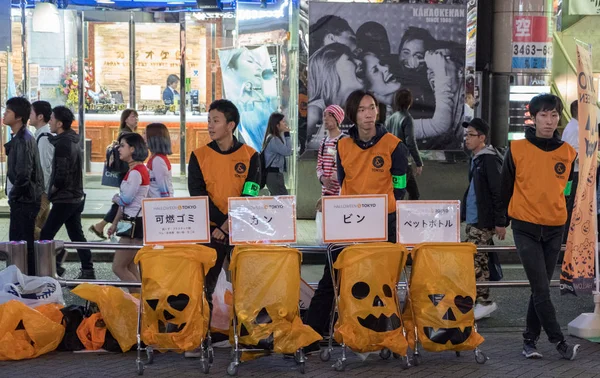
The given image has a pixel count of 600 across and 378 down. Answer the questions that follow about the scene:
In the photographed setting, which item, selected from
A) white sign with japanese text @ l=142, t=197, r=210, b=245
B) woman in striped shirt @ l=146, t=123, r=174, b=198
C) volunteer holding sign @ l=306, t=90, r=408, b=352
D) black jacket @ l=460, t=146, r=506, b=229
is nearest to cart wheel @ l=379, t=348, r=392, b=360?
volunteer holding sign @ l=306, t=90, r=408, b=352

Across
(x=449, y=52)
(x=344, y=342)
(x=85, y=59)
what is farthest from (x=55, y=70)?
(x=344, y=342)

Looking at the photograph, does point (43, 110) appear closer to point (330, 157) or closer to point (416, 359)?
point (330, 157)

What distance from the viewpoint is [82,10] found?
14125 mm

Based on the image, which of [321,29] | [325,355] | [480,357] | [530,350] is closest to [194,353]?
[325,355]

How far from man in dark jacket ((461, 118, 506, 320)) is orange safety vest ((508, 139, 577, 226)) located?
1.21m

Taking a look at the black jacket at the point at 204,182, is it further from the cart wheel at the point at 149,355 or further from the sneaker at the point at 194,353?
the cart wheel at the point at 149,355

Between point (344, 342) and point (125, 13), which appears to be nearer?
point (344, 342)

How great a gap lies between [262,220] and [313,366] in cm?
107

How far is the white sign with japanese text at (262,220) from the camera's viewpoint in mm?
6797

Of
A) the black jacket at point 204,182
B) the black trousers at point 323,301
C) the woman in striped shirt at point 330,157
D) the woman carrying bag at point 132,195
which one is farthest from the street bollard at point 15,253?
the woman in striped shirt at point 330,157

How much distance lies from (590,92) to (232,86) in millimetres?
7462

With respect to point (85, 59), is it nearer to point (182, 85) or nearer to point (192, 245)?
point (182, 85)

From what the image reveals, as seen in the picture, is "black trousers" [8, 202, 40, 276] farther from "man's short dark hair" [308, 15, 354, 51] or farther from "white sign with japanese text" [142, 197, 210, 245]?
"man's short dark hair" [308, 15, 354, 51]

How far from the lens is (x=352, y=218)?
268 inches
